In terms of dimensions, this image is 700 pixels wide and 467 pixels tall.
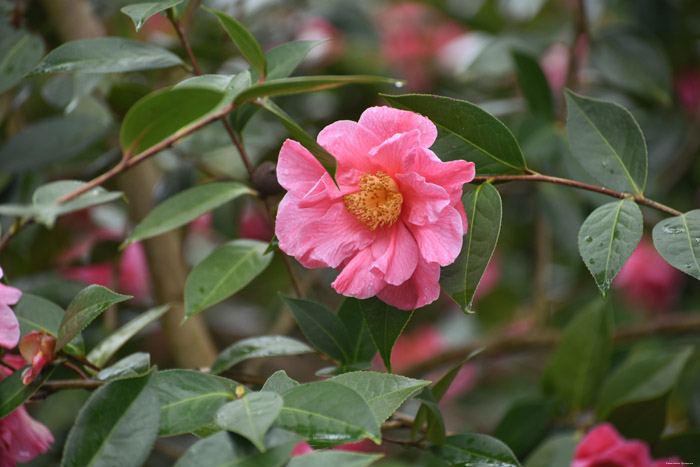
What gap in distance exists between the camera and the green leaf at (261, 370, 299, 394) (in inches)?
20.4

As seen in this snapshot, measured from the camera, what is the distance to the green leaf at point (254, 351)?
0.63 meters

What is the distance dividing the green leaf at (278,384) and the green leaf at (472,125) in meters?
0.24

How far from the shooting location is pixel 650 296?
146 centimetres

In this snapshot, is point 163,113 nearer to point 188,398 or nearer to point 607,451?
point 188,398

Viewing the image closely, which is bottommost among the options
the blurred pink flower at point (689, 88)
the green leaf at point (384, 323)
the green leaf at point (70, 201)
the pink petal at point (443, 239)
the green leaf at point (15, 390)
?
the blurred pink flower at point (689, 88)

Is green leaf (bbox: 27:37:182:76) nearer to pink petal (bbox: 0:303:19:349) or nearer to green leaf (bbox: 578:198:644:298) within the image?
pink petal (bbox: 0:303:19:349)

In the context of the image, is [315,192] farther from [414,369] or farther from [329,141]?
[414,369]

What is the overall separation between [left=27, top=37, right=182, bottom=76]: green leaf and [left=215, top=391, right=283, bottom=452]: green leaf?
33 centimetres

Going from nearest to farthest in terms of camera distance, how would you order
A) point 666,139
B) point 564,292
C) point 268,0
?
point 666,139 < point 268,0 < point 564,292

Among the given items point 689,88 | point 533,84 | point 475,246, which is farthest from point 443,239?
point 689,88

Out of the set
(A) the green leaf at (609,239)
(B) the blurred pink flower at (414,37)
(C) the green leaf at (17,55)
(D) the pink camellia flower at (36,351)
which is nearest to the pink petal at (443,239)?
(A) the green leaf at (609,239)

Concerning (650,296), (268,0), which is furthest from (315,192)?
(650,296)

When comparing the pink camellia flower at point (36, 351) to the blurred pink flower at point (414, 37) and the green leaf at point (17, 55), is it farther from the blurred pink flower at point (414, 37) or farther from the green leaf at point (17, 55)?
the blurred pink flower at point (414, 37)

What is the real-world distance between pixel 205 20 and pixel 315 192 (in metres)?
0.96
